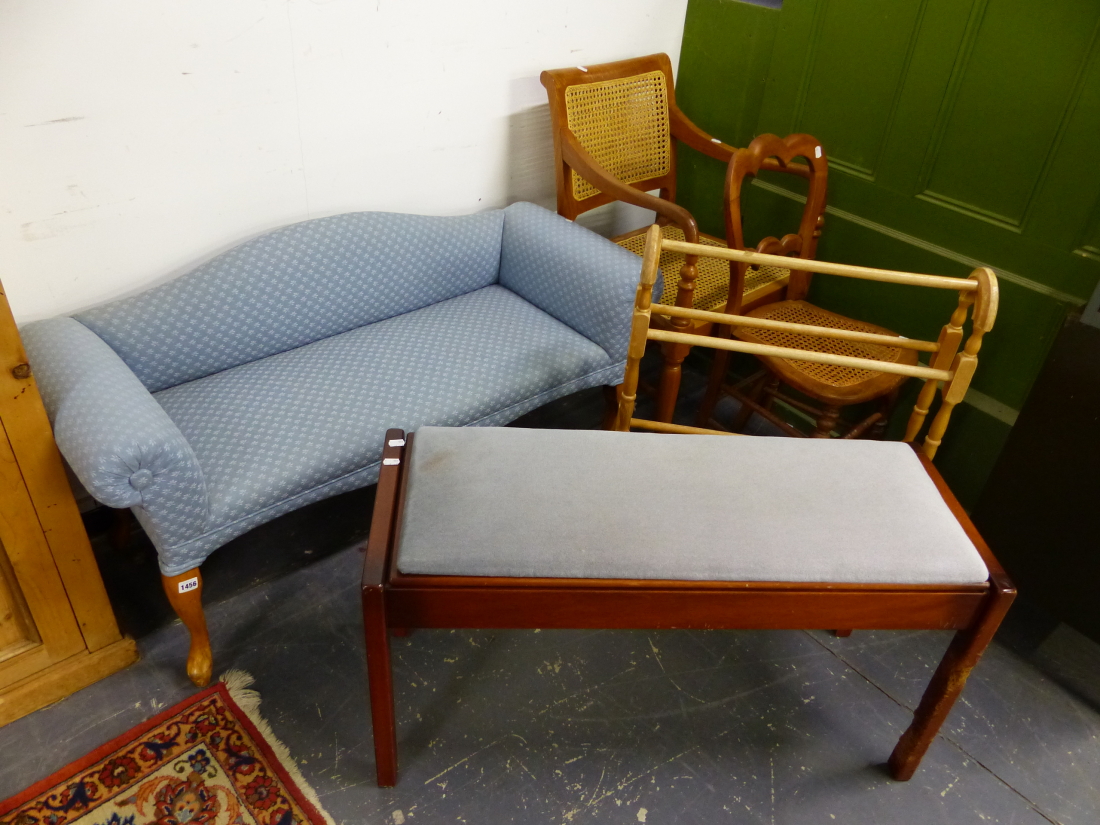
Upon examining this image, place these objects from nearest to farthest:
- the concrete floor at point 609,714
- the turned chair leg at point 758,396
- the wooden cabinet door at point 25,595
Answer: the wooden cabinet door at point 25,595, the concrete floor at point 609,714, the turned chair leg at point 758,396

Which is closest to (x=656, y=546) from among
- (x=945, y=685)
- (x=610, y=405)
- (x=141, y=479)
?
(x=945, y=685)

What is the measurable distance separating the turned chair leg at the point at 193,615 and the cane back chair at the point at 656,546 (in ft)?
1.57

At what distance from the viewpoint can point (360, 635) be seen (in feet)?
6.17

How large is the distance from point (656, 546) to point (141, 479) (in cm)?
92

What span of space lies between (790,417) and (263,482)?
1711mm

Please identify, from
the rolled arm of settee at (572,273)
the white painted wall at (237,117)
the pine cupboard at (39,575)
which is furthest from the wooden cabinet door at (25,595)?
the rolled arm of settee at (572,273)

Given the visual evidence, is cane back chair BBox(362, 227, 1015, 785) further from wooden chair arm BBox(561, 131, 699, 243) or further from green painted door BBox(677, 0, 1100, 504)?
wooden chair arm BBox(561, 131, 699, 243)

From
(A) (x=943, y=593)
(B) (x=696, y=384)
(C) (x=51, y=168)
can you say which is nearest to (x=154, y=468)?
(C) (x=51, y=168)

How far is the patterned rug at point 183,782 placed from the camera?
1.52m

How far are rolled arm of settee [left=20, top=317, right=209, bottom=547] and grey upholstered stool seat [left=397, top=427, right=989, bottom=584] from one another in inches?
17.6

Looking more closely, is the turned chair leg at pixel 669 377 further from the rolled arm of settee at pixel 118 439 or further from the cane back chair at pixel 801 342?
→ the rolled arm of settee at pixel 118 439

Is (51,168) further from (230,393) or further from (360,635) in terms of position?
(360,635)

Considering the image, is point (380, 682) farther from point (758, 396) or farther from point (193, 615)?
point (758, 396)

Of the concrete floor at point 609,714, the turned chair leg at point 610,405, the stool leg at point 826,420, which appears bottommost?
the concrete floor at point 609,714
